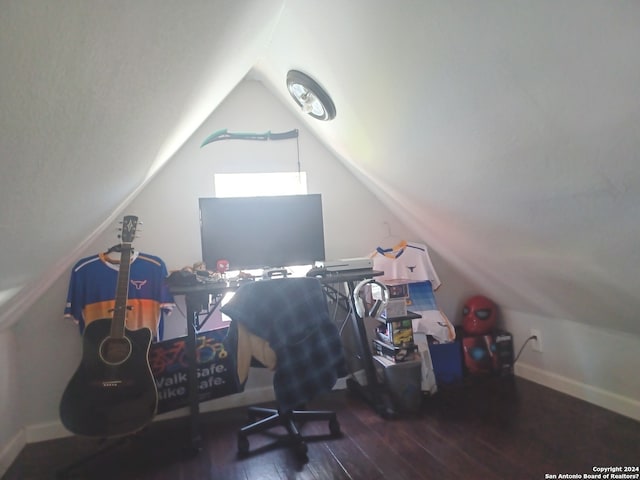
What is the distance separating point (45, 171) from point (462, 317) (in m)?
A: 3.27

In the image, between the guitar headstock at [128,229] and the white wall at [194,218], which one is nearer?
the guitar headstock at [128,229]

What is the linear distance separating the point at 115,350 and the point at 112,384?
0.17 meters

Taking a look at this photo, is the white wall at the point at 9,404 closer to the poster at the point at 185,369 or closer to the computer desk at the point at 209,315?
the poster at the point at 185,369

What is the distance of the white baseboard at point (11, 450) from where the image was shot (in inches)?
81.1

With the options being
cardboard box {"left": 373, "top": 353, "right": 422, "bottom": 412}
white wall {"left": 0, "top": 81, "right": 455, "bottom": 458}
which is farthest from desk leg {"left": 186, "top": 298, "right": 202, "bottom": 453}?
cardboard box {"left": 373, "top": 353, "right": 422, "bottom": 412}

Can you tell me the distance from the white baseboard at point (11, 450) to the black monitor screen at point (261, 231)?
1.47m

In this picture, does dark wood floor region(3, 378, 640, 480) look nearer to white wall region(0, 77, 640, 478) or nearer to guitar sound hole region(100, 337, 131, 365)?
white wall region(0, 77, 640, 478)

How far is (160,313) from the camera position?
7.97ft

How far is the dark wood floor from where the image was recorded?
1.88 meters

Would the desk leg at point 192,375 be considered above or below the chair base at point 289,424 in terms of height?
above

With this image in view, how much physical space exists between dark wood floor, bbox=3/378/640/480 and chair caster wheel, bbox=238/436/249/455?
46 millimetres

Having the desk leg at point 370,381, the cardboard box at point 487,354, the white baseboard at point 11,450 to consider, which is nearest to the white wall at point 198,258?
the white baseboard at point 11,450

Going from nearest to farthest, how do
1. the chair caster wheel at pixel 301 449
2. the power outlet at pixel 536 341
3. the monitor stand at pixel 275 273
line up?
the chair caster wheel at pixel 301 449
the monitor stand at pixel 275 273
the power outlet at pixel 536 341

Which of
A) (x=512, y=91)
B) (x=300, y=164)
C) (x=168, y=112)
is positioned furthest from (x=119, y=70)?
(x=300, y=164)
